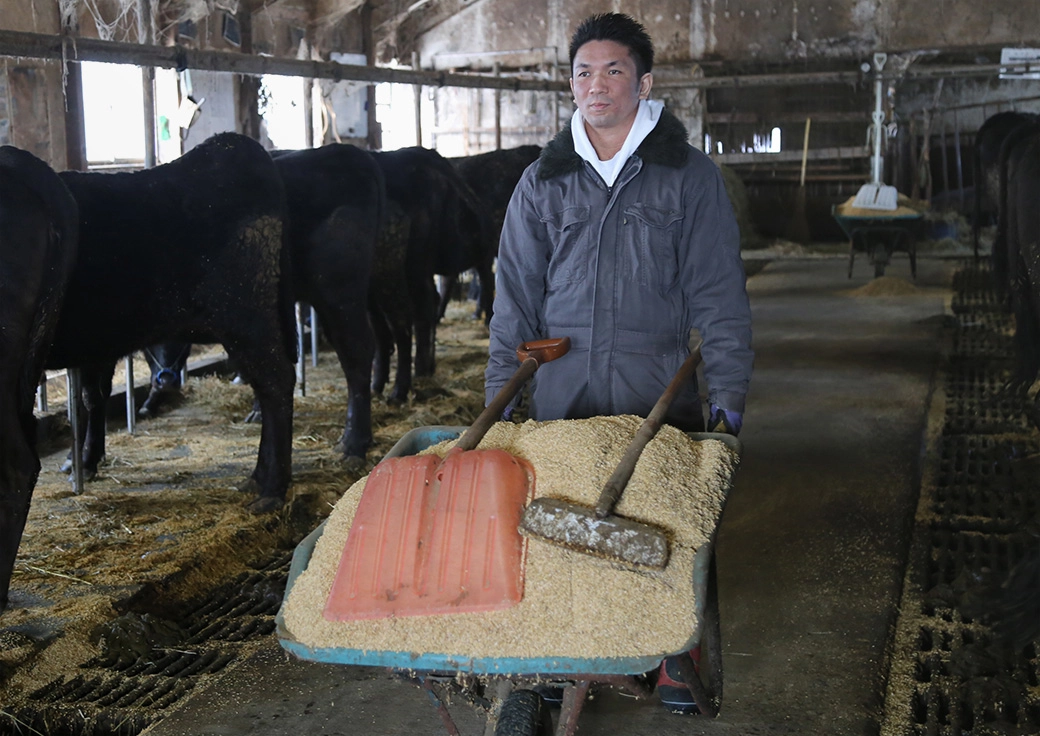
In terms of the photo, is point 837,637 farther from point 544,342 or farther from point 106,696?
point 106,696

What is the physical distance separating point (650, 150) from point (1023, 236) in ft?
9.13

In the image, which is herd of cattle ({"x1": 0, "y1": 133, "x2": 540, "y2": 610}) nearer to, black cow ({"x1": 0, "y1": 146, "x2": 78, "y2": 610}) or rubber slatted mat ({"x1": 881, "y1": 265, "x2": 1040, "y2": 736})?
black cow ({"x1": 0, "y1": 146, "x2": 78, "y2": 610})

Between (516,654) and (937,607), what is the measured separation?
2.25 metres

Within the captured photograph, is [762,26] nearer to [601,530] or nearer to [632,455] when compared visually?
[632,455]

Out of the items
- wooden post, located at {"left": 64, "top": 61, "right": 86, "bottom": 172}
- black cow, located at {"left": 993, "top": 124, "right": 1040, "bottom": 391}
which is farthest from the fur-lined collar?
wooden post, located at {"left": 64, "top": 61, "right": 86, "bottom": 172}

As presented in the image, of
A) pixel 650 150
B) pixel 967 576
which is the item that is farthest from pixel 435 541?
pixel 967 576

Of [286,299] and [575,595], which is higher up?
[286,299]

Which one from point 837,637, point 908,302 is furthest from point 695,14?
point 837,637

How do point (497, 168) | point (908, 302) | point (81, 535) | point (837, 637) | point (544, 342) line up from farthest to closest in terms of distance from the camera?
point (908, 302) → point (497, 168) → point (81, 535) → point (837, 637) → point (544, 342)

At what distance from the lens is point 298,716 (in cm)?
297

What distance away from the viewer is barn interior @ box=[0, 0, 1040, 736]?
3023 mm

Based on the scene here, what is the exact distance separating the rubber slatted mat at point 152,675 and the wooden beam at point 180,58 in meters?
2.55

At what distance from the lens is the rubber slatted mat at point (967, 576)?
293 centimetres

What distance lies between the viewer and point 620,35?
9.19ft
